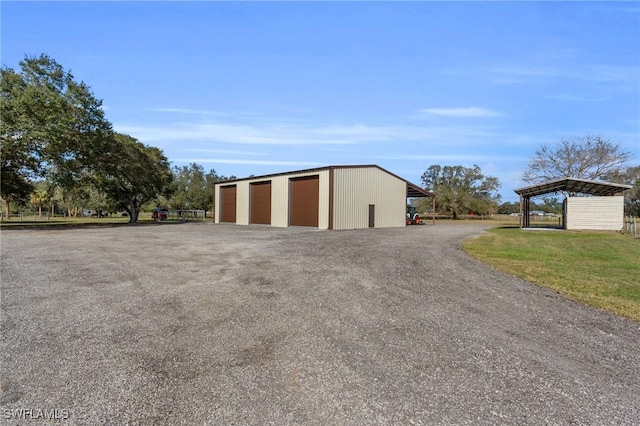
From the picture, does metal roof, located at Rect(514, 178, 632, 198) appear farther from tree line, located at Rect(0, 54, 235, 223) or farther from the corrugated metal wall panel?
tree line, located at Rect(0, 54, 235, 223)

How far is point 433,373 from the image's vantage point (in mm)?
3111

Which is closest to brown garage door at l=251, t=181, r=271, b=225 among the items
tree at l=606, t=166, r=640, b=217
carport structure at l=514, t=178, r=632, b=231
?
carport structure at l=514, t=178, r=632, b=231

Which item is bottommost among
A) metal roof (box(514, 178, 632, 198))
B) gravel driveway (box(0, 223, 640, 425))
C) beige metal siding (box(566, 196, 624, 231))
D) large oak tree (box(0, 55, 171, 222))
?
gravel driveway (box(0, 223, 640, 425))

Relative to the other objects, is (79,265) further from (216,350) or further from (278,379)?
(278,379)

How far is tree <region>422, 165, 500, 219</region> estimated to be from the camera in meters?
56.8

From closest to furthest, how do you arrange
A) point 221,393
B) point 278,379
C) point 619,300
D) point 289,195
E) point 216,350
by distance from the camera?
point 221,393 → point 278,379 → point 216,350 → point 619,300 → point 289,195

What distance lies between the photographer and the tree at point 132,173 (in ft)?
86.8

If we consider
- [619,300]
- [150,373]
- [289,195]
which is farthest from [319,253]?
[289,195]

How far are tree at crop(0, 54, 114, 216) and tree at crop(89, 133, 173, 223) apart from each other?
4.14ft

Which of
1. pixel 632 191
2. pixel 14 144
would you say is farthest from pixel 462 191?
pixel 14 144

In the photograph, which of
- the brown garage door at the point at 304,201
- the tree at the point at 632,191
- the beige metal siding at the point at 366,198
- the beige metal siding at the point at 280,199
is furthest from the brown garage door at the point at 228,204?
the tree at the point at 632,191

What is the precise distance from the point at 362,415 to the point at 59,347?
3.15 m

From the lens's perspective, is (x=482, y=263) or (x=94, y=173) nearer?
(x=482, y=263)

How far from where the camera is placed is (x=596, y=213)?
21.7 m
